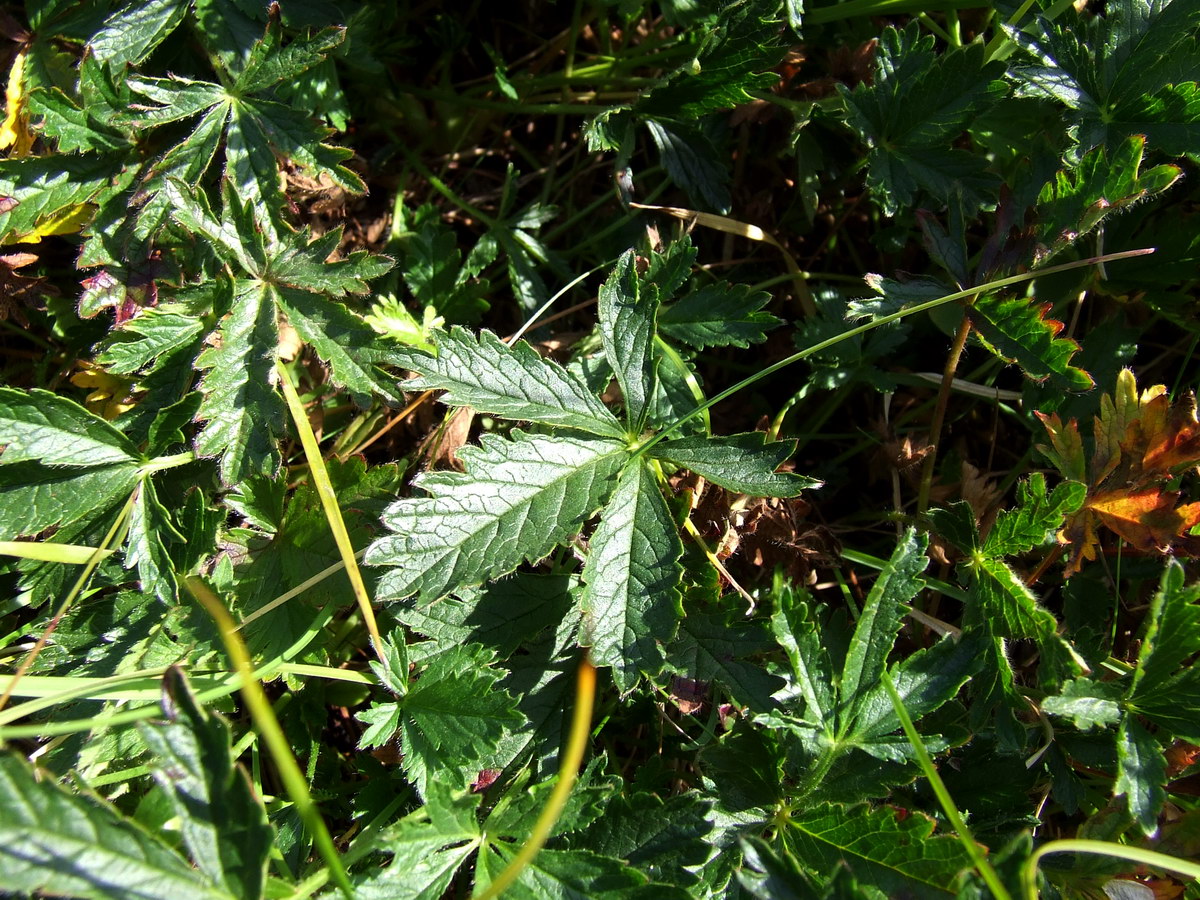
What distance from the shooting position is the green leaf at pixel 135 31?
2.31m

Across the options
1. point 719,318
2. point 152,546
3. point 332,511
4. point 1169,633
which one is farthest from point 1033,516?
point 152,546

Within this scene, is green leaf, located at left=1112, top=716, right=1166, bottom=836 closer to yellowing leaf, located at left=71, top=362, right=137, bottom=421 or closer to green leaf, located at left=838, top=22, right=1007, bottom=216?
green leaf, located at left=838, top=22, right=1007, bottom=216

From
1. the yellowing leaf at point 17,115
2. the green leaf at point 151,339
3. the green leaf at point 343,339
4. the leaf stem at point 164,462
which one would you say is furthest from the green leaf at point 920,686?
the yellowing leaf at point 17,115

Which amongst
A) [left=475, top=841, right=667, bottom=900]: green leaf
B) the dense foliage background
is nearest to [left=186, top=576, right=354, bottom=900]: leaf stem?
the dense foliage background

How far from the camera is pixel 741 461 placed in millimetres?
1995

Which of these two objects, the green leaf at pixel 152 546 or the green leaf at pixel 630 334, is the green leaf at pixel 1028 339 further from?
the green leaf at pixel 152 546

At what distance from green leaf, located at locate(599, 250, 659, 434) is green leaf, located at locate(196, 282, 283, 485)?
0.81 meters

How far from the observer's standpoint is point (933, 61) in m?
2.34

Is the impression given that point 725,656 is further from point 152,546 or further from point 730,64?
point 730,64

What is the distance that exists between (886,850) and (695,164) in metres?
1.89

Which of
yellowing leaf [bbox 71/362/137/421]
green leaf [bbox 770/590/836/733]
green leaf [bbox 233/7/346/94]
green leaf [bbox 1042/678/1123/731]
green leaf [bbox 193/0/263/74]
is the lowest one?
green leaf [bbox 1042/678/1123/731]

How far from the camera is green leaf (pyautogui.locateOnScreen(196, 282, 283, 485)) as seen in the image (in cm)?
207

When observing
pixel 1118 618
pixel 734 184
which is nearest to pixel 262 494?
pixel 734 184

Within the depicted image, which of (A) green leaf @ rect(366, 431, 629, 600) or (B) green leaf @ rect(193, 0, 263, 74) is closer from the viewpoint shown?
(A) green leaf @ rect(366, 431, 629, 600)
